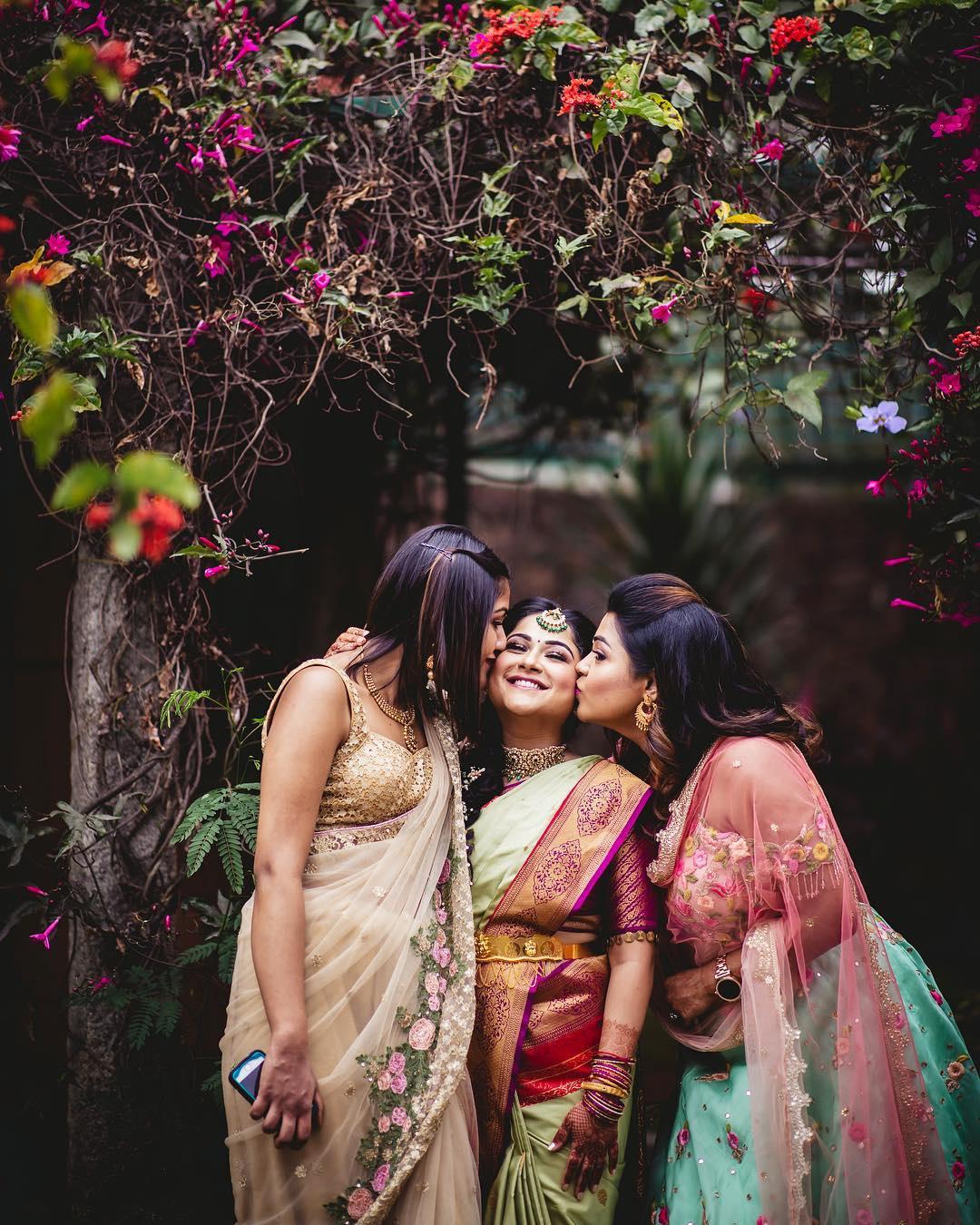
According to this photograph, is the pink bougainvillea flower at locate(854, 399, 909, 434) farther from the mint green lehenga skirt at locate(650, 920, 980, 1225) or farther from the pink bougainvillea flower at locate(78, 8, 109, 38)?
the pink bougainvillea flower at locate(78, 8, 109, 38)

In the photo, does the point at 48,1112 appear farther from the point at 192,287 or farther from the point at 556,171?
the point at 556,171

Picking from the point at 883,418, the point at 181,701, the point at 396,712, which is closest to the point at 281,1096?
the point at 396,712

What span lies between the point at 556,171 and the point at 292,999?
2162 mm

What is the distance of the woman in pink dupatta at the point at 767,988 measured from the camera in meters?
2.04

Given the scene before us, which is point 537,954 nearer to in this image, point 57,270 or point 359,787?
point 359,787

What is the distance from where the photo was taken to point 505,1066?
7.41 ft

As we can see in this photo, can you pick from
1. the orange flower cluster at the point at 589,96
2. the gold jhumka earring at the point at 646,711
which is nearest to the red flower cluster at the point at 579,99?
the orange flower cluster at the point at 589,96

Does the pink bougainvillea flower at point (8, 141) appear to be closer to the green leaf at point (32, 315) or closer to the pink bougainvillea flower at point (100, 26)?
the pink bougainvillea flower at point (100, 26)

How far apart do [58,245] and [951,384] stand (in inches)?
87.4

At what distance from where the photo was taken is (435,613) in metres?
2.23

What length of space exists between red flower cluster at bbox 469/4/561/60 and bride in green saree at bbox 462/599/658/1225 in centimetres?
155

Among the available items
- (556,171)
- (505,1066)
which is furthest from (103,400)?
(505,1066)

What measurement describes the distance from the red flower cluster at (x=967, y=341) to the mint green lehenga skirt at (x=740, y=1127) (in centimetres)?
144

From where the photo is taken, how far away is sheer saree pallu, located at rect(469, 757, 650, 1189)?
2.27 meters
